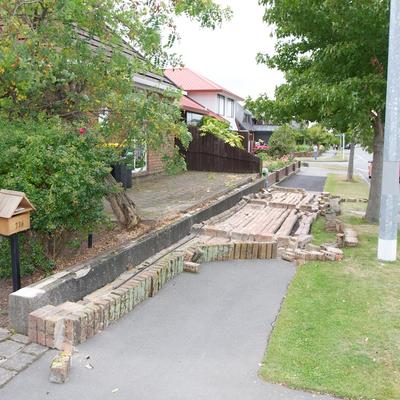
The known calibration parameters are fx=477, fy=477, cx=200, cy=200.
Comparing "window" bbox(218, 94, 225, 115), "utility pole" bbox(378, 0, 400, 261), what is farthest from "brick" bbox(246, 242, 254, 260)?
"window" bbox(218, 94, 225, 115)

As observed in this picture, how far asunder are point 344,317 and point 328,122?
6185 mm

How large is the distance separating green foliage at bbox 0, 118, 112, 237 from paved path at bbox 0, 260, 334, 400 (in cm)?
130

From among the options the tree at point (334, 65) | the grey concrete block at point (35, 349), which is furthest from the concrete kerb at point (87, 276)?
the tree at point (334, 65)

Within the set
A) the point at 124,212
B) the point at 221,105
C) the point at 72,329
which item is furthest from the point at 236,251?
the point at 221,105

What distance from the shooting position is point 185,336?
462 cm

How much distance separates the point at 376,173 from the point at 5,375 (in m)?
9.00

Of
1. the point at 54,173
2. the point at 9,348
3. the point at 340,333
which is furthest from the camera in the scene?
the point at 54,173

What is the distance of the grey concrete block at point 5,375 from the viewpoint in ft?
11.9

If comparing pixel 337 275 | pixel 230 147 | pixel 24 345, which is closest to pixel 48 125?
pixel 24 345

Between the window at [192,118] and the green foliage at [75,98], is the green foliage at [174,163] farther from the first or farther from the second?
the window at [192,118]

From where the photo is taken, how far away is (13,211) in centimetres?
444

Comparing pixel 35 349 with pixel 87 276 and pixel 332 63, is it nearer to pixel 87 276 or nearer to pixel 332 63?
pixel 87 276

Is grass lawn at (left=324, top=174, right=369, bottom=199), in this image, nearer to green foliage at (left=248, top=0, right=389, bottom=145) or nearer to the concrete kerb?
green foliage at (left=248, top=0, right=389, bottom=145)

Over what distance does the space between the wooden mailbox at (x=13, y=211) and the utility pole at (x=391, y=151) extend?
5.31 metres
